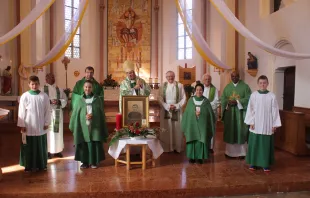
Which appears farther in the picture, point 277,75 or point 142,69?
point 142,69

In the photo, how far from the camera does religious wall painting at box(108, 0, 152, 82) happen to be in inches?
693

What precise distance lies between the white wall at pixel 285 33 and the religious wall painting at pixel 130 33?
23.4 ft

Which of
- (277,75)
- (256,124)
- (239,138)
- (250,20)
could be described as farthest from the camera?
(250,20)

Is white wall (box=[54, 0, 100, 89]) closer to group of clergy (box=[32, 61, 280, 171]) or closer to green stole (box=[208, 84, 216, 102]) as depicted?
group of clergy (box=[32, 61, 280, 171])

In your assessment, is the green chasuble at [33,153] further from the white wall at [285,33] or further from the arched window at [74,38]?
the arched window at [74,38]

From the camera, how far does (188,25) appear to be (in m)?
7.29

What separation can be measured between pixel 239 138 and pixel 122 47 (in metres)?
11.9

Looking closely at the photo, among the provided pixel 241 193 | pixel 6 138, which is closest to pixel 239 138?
pixel 241 193

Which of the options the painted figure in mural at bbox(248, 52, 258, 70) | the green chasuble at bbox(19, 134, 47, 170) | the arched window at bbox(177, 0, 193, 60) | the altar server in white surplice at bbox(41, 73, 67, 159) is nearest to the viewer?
the green chasuble at bbox(19, 134, 47, 170)

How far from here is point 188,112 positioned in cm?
659

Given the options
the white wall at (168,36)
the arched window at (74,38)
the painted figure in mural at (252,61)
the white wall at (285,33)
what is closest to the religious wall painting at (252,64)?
the painted figure in mural at (252,61)

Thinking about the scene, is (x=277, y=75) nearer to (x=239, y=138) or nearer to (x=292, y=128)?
(x=292, y=128)

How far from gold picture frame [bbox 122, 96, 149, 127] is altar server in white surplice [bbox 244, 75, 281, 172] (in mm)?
2190

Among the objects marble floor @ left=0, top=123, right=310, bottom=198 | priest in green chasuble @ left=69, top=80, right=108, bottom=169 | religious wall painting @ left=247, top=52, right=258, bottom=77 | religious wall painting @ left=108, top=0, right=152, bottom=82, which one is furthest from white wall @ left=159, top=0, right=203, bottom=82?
priest in green chasuble @ left=69, top=80, right=108, bottom=169
